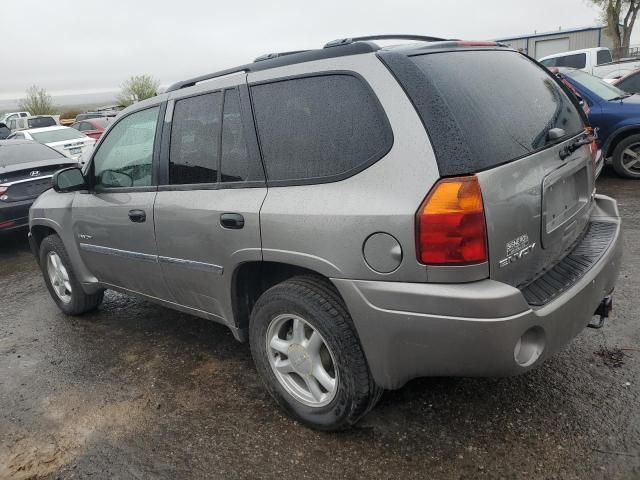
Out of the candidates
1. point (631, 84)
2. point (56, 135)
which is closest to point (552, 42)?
point (631, 84)

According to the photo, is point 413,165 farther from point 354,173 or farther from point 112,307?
point 112,307

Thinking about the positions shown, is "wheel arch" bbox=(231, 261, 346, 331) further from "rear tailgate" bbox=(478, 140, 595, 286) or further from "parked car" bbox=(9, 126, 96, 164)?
"parked car" bbox=(9, 126, 96, 164)

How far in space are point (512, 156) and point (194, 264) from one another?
179 centimetres

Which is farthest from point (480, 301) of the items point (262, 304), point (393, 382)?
point (262, 304)

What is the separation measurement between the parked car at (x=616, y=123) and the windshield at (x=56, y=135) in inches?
492

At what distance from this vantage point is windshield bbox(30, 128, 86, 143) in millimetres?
14423

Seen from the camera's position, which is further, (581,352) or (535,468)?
(581,352)

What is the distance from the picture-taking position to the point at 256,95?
2797 mm

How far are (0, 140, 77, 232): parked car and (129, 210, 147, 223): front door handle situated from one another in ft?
14.9

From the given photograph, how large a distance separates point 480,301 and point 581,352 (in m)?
1.56

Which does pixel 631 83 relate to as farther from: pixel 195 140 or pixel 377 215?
pixel 377 215

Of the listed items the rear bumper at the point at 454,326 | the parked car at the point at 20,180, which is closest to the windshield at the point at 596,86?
the rear bumper at the point at 454,326

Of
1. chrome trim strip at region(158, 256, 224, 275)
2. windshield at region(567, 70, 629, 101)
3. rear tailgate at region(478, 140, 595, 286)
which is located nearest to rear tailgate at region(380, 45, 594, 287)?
rear tailgate at region(478, 140, 595, 286)

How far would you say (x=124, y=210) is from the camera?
350cm
